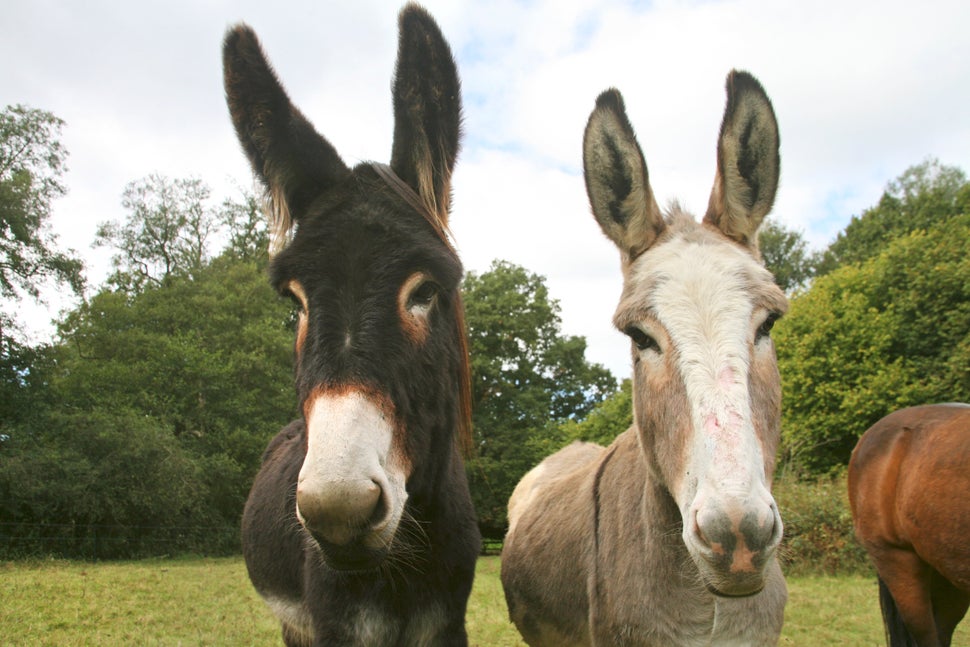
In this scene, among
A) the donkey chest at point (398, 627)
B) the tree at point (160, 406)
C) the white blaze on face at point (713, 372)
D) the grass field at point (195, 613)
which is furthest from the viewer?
the tree at point (160, 406)

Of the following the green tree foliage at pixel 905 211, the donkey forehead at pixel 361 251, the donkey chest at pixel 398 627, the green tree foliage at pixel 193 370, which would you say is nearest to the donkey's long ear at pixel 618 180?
the donkey forehead at pixel 361 251

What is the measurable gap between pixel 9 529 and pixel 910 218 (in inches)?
1757

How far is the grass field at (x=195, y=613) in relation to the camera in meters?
8.23

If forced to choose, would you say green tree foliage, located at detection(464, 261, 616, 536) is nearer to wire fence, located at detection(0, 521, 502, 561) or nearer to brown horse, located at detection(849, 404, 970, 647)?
wire fence, located at detection(0, 521, 502, 561)

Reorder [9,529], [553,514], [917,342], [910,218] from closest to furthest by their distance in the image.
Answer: [553,514] → [9,529] → [917,342] → [910,218]

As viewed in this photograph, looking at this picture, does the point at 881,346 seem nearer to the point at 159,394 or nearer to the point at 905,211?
the point at 905,211

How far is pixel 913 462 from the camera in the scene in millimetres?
5656

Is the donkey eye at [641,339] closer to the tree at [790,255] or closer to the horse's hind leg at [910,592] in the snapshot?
the horse's hind leg at [910,592]

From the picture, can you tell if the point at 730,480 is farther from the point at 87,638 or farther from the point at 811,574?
the point at 811,574

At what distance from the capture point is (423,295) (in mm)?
2600

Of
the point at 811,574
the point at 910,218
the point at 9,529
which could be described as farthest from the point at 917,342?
the point at 9,529

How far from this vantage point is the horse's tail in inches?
226

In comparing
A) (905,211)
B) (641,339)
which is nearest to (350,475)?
(641,339)

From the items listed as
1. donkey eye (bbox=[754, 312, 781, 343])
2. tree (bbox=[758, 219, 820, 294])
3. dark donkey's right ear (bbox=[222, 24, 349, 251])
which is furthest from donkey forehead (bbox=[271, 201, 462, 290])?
tree (bbox=[758, 219, 820, 294])
